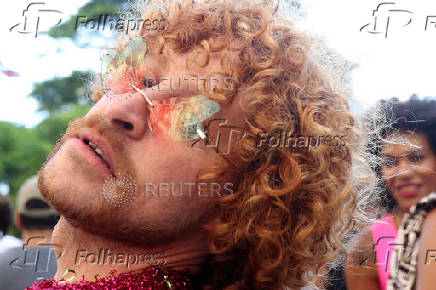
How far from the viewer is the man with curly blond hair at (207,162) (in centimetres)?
177

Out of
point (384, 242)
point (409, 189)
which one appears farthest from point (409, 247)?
point (409, 189)

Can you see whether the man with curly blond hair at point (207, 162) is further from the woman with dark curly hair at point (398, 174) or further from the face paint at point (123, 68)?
the woman with dark curly hair at point (398, 174)

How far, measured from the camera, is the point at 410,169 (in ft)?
8.59

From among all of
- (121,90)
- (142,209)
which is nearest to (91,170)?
(142,209)

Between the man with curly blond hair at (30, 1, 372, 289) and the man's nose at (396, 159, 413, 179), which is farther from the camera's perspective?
the man's nose at (396, 159, 413, 179)

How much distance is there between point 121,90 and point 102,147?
0.84ft

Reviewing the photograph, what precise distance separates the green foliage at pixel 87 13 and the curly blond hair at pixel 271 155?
5.67 metres

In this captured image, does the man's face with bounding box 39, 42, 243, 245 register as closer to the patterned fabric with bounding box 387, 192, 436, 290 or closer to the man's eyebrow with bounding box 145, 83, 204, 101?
the man's eyebrow with bounding box 145, 83, 204, 101

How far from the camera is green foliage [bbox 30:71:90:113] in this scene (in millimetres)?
8593

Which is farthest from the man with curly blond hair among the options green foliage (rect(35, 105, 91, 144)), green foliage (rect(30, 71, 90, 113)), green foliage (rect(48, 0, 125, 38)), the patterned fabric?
green foliage (rect(30, 71, 90, 113))

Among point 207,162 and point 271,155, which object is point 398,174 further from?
point 207,162

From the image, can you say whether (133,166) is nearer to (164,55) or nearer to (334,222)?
(164,55)
